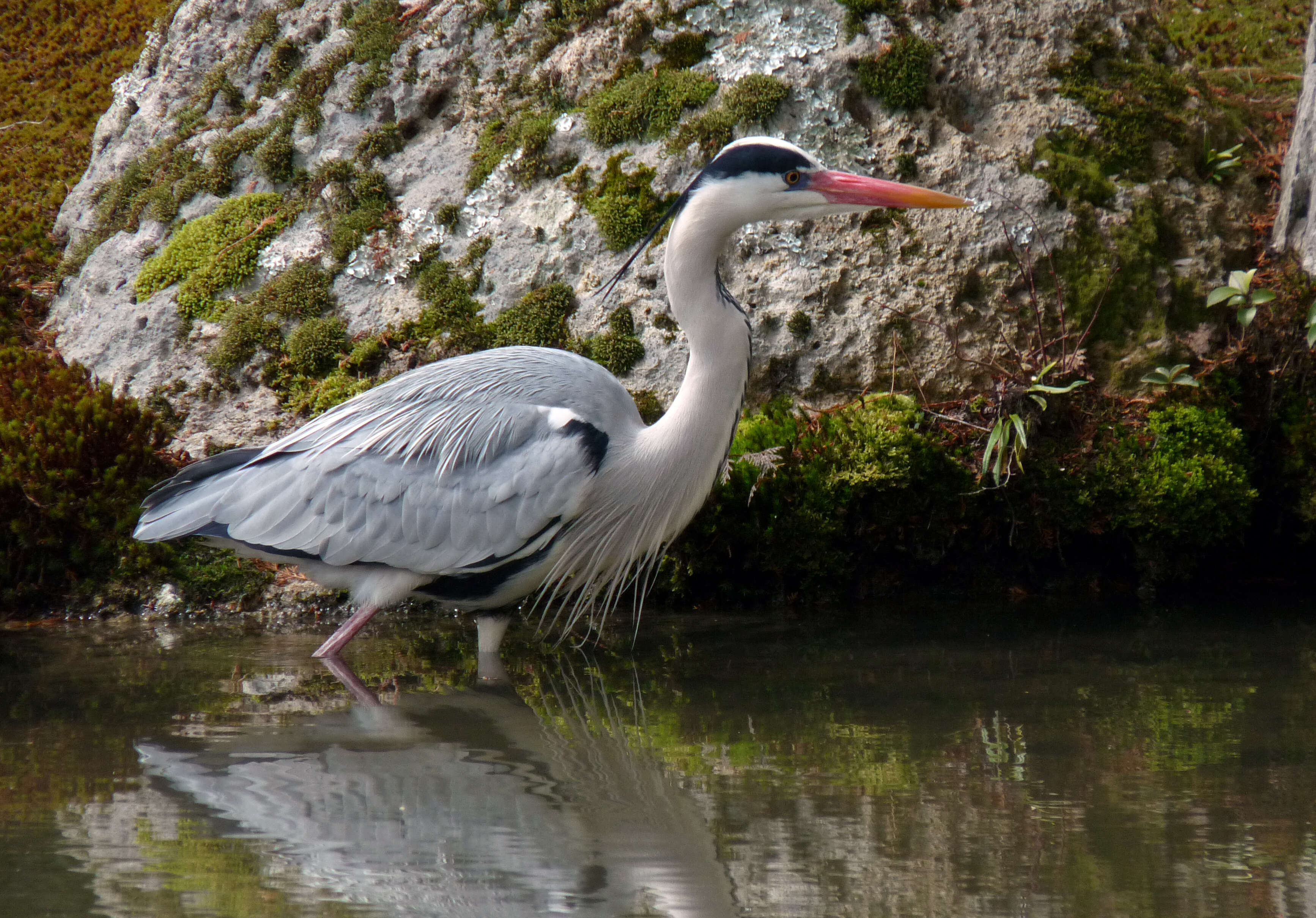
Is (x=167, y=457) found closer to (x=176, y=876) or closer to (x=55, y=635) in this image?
(x=55, y=635)

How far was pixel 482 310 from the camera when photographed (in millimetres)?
7426

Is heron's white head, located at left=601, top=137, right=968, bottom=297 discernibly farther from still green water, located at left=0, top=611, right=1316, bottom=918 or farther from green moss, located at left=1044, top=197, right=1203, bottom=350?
green moss, located at left=1044, top=197, right=1203, bottom=350

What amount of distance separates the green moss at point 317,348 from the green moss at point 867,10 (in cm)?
354

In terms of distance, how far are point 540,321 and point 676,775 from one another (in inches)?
147

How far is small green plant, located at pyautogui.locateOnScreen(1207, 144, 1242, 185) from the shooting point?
290 inches

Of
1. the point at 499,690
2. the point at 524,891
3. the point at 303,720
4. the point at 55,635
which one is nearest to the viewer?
the point at 524,891

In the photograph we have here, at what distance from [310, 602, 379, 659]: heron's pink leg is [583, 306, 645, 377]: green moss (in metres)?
2.23

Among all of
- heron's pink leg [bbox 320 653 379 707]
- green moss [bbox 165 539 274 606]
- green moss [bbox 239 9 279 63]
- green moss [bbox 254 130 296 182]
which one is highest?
green moss [bbox 239 9 279 63]

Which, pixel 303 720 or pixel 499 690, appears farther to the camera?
pixel 499 690

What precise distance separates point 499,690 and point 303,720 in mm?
813

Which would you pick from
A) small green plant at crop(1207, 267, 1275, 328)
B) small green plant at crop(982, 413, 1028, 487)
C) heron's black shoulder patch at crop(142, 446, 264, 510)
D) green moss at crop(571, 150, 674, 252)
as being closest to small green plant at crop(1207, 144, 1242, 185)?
small green plant at crop(1207, 267, 1275, 328)

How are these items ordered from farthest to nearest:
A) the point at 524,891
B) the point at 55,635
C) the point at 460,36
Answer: the point at 460,36 < the point at 55,635 < the point at 524,891

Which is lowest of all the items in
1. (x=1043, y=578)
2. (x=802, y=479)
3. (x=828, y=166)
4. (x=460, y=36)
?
(x=1043, y=578)

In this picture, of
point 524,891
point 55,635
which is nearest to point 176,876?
point 524,891
